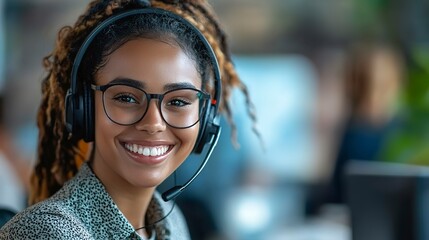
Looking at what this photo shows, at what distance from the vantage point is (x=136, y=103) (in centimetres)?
121

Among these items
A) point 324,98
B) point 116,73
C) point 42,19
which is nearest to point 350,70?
point 324,98

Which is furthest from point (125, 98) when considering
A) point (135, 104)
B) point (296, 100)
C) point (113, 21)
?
point (296, 100)

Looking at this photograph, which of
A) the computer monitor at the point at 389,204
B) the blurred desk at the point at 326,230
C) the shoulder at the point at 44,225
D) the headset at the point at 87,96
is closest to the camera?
the shoulder at the point at 44,225

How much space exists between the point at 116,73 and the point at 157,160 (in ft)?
0.49

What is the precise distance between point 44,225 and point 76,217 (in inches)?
3.0

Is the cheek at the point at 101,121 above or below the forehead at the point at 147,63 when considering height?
below

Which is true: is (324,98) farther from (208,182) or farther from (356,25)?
(208,182)

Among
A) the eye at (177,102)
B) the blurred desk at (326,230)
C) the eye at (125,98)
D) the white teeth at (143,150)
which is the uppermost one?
the eye at (125,98)

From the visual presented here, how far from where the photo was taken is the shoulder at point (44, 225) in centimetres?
112

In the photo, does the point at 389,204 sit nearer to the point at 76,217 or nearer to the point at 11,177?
the point at 76,217

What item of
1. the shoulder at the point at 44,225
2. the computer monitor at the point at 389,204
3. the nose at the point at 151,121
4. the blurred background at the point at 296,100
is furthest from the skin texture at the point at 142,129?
the blurred background at the point at 296,100

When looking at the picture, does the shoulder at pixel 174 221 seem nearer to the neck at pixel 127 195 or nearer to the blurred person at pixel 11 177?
the neck at pixel 127 195

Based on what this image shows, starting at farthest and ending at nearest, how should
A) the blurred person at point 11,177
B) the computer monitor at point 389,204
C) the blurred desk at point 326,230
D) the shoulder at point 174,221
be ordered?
the blurred desk at point 326,230, the blurred person at point 11,177, the computer monitor at point 389,204, the shoulder at point 174,221

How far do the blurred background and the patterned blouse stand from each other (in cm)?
257
